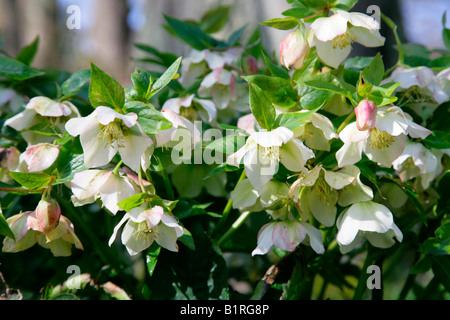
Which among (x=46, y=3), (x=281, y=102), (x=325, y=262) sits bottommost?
(x=46, y=3)

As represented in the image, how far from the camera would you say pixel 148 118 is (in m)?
0.53

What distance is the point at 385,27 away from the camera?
4.49 ft

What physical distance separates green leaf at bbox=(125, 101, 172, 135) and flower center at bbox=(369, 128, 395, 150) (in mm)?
245

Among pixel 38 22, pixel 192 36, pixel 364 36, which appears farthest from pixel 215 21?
pixel 38 22

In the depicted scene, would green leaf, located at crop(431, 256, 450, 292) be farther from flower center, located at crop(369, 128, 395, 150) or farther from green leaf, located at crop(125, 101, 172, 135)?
→ green leaf, located at crop(125, 101, 172, 135)

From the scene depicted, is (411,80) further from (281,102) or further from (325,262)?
(325,262)

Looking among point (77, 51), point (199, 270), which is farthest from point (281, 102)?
point (77, 51)

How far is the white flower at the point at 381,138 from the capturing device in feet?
1.73

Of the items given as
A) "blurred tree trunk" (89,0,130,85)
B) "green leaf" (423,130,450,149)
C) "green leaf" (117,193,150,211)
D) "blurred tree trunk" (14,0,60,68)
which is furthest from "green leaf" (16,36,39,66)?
"blurred tree trunk" (14,0,60,68)

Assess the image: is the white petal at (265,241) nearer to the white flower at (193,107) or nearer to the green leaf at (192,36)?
the white flower at (193,107)

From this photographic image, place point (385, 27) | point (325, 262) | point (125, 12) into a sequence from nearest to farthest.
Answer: point (325, 262)
point (385, 27)
point (125, 12)

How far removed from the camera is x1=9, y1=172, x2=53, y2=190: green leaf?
57 centimetres

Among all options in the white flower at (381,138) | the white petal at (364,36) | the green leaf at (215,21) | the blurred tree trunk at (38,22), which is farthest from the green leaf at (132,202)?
the blurred tree trunk at (38,22)
